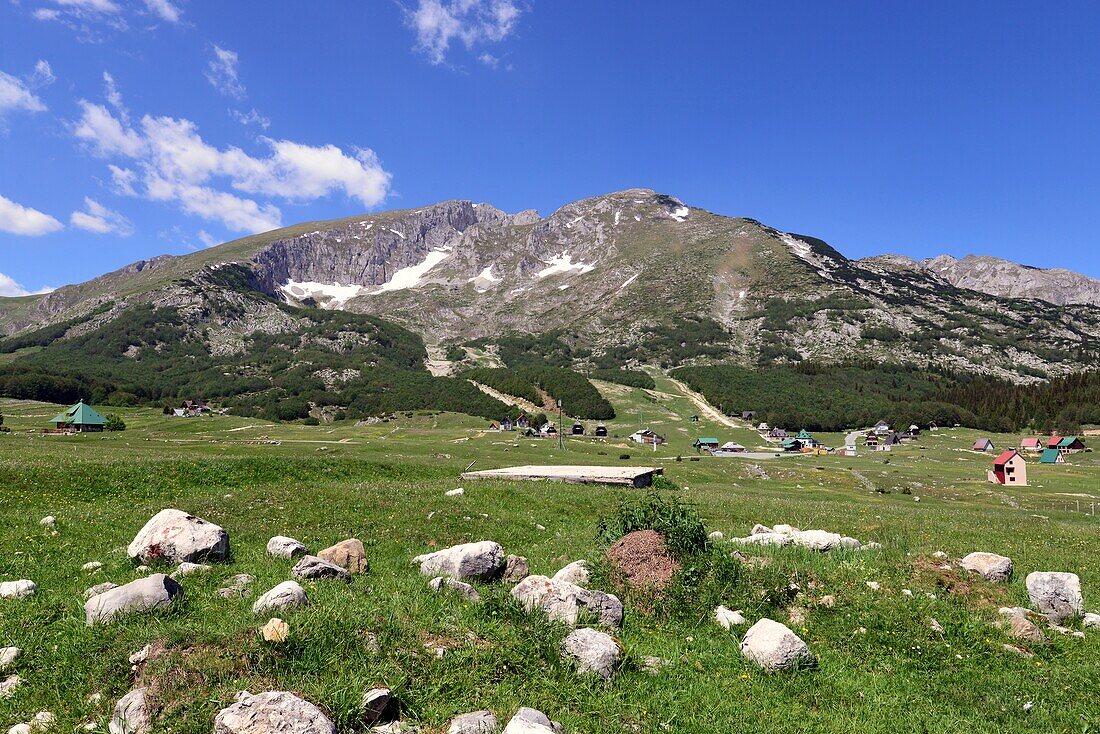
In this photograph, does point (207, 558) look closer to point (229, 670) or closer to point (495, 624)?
point (229, 670)

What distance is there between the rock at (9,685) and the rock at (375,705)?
500 cm

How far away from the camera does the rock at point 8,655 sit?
8.13m

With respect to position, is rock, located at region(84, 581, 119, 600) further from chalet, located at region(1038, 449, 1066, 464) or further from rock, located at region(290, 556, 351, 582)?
chalet, located at region(1038, 449, 1066, 464)

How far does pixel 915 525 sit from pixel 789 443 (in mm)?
146858

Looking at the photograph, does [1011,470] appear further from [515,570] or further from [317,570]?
[317,570]

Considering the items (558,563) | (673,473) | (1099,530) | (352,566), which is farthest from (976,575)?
(673,473)

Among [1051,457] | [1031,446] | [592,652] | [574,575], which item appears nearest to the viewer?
[592,652]

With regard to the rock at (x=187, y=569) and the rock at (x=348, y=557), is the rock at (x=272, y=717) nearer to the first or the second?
the rock at (x=348, y=557)

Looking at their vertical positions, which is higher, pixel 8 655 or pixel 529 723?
pixel 8 655

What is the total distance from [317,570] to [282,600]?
2735 millimetres

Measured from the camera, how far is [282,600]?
965 cm

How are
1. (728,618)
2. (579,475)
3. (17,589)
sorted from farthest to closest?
(579,475)
(728,618)
(17,589)

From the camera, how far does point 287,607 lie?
9500 mm

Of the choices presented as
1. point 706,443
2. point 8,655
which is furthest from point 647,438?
point 8,655
